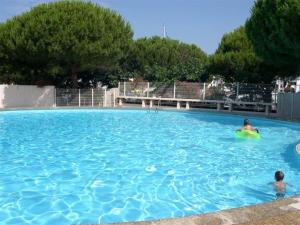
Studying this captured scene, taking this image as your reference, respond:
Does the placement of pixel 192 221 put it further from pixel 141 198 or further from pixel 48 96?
pixel 48 96

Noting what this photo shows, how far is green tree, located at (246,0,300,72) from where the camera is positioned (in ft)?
51.0

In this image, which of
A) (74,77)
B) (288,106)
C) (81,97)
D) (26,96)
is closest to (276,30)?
(288,106)

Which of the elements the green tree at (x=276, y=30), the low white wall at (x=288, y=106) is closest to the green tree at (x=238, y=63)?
the low white wall at (x=288, y=106)

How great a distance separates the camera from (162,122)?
1834 centimetres

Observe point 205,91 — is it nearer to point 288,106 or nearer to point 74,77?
point 288,106

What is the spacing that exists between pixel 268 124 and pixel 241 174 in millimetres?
10282

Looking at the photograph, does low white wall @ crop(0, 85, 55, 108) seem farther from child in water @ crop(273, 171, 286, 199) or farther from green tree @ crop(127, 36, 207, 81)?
child in water @ crop(273, 171, 286, 199)

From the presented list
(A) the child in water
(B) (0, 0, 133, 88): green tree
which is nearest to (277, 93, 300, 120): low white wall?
(B) (0, 0, 133, 88): green tree

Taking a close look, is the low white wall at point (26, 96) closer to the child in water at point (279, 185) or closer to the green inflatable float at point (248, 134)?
the green inflatable float at point (248, 134)

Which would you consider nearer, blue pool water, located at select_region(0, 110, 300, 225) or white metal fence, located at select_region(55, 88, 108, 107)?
blue pool water, located at select_region(0, 110, 300, 225)

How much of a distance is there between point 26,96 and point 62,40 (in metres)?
4.68

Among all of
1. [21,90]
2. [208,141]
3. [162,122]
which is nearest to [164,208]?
[208,141]

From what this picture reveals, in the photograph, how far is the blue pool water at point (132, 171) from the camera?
20.6 ft

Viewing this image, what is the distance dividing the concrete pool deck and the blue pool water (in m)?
1.72
